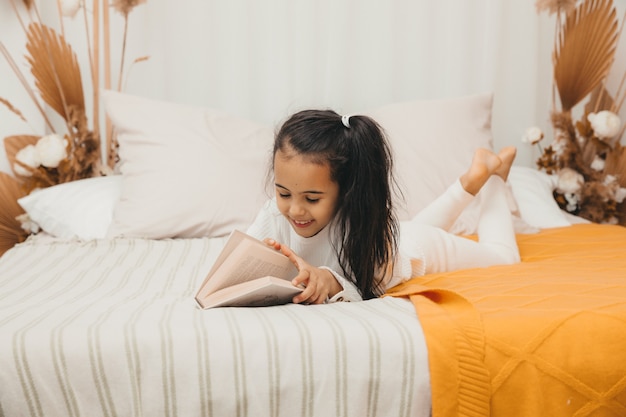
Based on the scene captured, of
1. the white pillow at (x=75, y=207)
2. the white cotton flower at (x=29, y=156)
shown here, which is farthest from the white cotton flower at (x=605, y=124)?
the white cotton flower at (x=29, y=156)

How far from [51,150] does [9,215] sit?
0.89 feet

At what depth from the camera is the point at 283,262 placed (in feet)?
4.12

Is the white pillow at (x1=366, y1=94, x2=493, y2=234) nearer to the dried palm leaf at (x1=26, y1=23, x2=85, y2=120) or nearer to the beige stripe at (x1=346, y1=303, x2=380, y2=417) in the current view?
the beige stripe at (x1=346, y1=303, x2=380, y2=417)

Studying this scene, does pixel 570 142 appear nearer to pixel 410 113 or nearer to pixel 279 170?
pixel 410 113

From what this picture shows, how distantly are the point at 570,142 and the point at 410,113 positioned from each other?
2.12ft

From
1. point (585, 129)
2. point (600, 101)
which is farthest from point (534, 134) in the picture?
point (600, 101)

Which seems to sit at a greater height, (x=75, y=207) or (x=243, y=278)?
(x=243, y=278)

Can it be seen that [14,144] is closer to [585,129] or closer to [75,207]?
[75,207]

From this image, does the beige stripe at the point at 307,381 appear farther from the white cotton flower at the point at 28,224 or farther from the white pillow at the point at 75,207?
the white cotton flower at the point at 28,224

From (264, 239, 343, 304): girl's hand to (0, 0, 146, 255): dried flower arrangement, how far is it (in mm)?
1186

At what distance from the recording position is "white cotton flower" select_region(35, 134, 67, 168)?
210 cm

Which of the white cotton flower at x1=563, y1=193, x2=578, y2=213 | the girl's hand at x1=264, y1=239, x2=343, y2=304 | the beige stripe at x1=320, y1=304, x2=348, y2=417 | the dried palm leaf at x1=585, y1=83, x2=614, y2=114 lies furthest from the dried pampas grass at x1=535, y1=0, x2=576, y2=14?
the beige stripe at x1=320, y1=304, x2=348, y2=417

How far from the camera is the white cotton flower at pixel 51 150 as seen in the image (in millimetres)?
2100

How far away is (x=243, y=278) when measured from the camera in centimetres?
121
